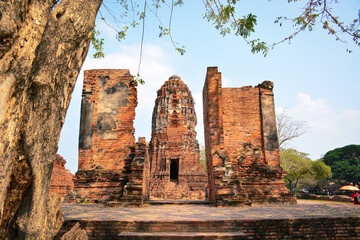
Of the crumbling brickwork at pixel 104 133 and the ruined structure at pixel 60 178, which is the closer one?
the crumbling brickwork at pixel 104 133

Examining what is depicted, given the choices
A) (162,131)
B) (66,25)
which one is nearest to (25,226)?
(66,25)

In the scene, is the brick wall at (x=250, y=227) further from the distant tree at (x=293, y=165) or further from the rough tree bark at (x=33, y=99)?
the distant tree at (x=293, y=165)

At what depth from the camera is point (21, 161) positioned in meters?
1.74

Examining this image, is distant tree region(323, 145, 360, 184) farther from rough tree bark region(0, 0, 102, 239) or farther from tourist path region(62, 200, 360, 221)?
rough tree bark region(0, 0, 102, 239)

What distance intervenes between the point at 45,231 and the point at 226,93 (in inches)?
338

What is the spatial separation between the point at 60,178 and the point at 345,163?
120 ft

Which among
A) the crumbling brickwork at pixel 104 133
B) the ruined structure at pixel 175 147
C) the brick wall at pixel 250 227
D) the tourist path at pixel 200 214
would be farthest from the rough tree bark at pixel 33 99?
the ruined structure at pixel 175 147

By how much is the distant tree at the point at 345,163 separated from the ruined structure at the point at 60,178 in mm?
33398

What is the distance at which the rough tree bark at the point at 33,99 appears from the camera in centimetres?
159

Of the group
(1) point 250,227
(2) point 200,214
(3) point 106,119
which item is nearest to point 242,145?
(2) point 200,214

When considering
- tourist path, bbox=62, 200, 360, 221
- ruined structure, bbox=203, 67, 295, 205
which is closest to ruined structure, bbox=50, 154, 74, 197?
tourist path, bbox=62, 200, 360, 221

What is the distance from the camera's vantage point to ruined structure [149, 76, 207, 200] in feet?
54.3

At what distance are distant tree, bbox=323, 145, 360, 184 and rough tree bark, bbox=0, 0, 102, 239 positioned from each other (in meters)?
38.3

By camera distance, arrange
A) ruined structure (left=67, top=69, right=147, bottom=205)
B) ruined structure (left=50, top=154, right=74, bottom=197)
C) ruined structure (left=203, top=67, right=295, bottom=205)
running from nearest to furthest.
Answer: ruined structure (left=203, top=67, right=295, bottom=205), ruined structure (left=67, top=69, right=147, bottom=205), ruined structure (left=50, top=154, right=74, bottom=197)
